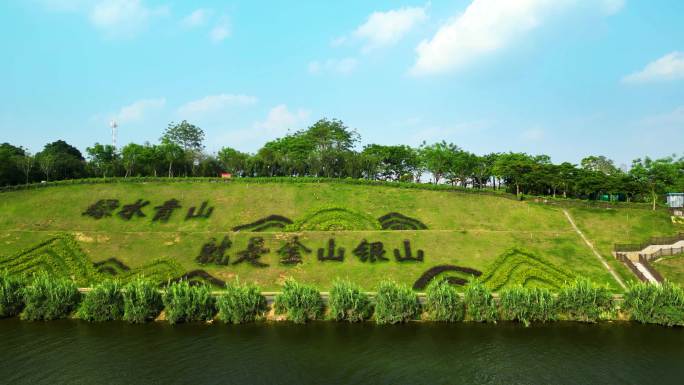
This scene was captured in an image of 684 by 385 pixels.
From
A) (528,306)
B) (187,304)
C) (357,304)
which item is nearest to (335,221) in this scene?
(357,304)

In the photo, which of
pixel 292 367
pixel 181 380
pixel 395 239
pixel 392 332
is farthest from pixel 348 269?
pixel 181 380

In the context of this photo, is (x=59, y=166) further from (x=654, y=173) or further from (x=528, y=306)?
(x=654, y=173)

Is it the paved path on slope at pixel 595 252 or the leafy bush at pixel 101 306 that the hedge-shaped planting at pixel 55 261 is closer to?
the leafy bush at pixel 101 306

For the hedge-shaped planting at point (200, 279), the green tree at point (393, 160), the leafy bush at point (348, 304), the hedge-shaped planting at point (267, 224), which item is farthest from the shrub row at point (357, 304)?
the green tree at point (393, 160)

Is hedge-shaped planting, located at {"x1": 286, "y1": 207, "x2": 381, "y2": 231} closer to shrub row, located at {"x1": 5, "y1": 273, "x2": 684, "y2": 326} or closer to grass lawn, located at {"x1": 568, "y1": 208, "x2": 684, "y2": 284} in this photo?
shrub row, located at {"x1": 5, "y1": 273, "x2": 684, "y2": 326}

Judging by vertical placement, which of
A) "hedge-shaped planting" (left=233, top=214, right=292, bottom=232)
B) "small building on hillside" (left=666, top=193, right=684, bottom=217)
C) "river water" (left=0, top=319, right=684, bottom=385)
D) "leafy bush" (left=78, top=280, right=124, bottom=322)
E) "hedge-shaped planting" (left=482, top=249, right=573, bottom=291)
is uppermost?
"small building on hillside" (left=666, top=193, right=684, bottom=217)

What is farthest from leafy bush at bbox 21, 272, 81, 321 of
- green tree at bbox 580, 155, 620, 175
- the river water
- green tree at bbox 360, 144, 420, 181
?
green tree at bbox 580, 155, 620, 175
